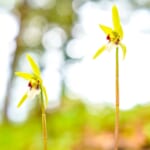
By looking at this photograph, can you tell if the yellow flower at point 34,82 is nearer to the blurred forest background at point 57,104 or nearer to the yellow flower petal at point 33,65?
the yellow flower petal at point 33,65

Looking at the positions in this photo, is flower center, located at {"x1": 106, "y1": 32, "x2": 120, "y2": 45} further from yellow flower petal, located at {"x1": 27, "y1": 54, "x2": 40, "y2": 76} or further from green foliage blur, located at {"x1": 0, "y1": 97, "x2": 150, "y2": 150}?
green foliage blur, located at {"x1": 0, "y1": 97, "x2": 150, "y2": 150}

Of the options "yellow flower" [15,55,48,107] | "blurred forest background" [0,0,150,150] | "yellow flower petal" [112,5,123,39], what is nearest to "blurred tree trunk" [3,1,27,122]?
"blurred forest background" [0,0,150,150]

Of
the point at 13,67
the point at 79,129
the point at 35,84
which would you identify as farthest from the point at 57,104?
the point at 35,84

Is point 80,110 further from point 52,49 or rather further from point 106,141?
point 52,49

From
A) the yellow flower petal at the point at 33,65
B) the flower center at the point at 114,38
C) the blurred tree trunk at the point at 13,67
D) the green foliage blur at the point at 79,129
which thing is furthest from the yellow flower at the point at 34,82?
the blurred tree trunk at the point at 13,67

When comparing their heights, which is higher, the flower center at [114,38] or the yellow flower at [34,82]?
the flower center at [114,38]

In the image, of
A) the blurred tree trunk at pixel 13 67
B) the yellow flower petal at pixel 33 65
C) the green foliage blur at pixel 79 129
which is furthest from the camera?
the blurred tree trunk at pixel 13 67

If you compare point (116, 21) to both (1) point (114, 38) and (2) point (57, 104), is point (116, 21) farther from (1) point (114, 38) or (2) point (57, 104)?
(2) point (57, 104)

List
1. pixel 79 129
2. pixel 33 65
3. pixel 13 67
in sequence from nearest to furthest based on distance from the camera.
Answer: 1. pixel 33 65
2. pixel 79 129
3. pixel 13 67
